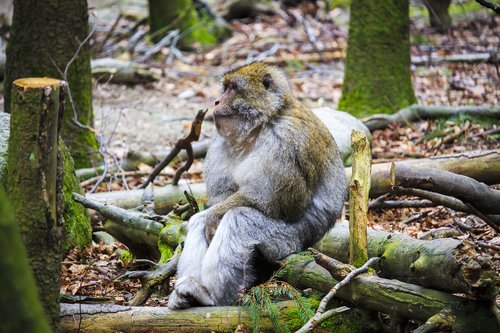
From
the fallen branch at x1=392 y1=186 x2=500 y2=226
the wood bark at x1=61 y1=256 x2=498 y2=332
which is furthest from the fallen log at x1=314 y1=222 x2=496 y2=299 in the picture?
the fallen branch at x1=392 y1=186 x2=500 y2=226

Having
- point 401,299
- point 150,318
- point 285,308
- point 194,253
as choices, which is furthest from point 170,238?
point 401,299

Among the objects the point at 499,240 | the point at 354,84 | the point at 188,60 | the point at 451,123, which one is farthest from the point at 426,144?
the point at 188,60

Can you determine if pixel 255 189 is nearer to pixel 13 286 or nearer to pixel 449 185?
pixel 449 185

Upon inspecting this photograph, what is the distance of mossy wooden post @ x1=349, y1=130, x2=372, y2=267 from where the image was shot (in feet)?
17.1

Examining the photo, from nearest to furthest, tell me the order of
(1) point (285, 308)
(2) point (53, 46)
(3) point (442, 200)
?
(1) point (285, 308)
(3) point (442, 200)
(2) point (53, 46)

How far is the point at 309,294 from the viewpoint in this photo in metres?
5.51

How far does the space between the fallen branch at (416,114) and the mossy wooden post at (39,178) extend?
6925mm

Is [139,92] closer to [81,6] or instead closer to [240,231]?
[81,6]

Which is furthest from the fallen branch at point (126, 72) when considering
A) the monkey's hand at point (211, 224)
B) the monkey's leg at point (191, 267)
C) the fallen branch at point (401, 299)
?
the fallen branch at point (401, 299)

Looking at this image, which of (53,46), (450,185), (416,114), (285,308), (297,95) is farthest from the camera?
(297,95)

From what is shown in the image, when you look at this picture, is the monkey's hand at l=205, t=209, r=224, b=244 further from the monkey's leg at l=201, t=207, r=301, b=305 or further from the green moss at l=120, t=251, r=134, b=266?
the green moss at l=120, t=251, r=134, b=266

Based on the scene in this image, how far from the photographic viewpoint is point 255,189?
5922 mm

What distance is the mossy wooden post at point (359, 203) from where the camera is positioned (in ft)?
17.1

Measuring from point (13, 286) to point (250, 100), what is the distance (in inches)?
149
